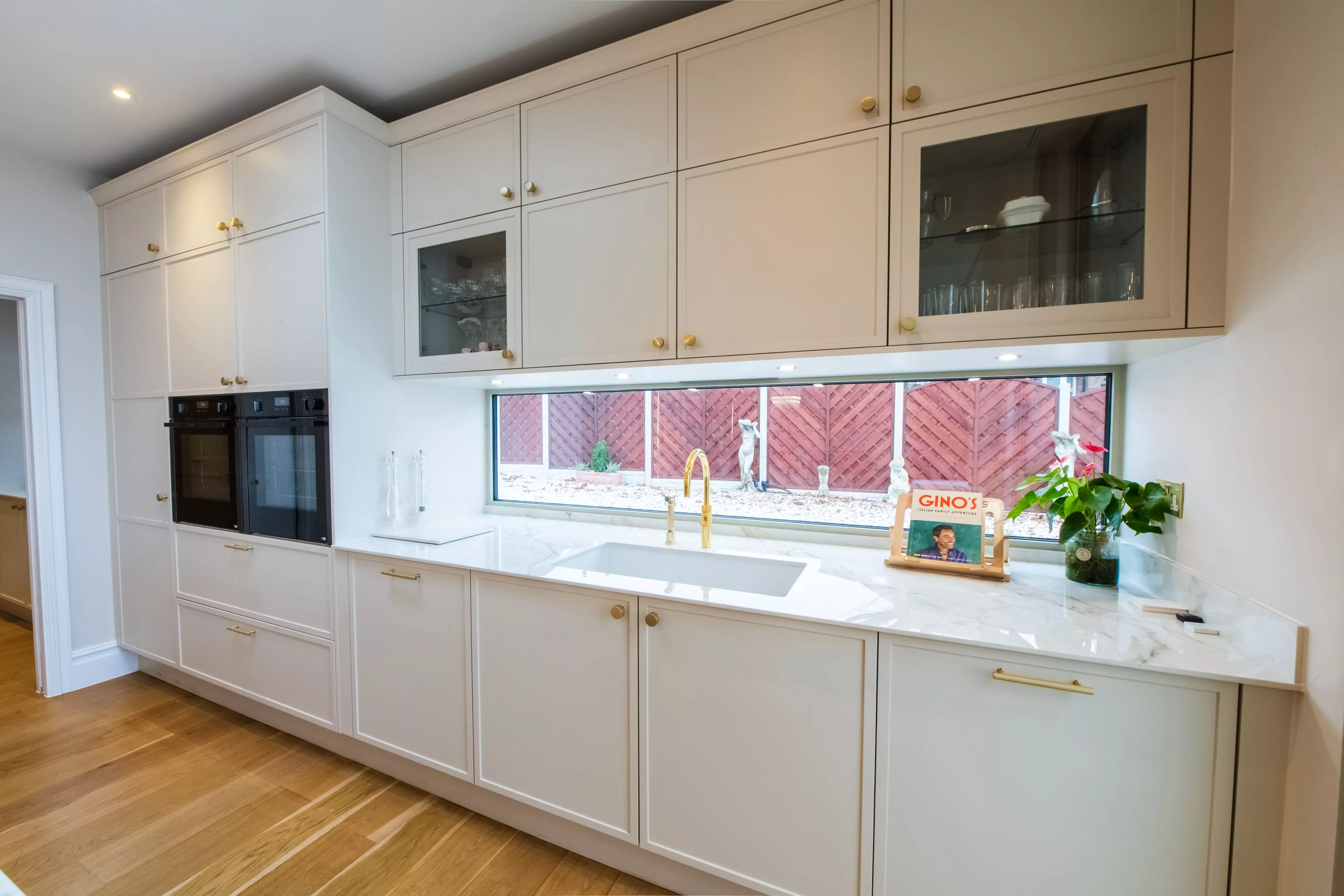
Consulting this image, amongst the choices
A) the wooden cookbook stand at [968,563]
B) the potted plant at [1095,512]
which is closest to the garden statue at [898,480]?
the wooden cookbook stand at [968,563]

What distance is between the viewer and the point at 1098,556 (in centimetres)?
136

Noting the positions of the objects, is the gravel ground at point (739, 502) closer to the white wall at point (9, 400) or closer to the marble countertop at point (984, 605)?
the marble countertop at point (984, 605)

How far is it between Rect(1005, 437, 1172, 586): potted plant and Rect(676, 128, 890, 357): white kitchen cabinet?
2.07ft

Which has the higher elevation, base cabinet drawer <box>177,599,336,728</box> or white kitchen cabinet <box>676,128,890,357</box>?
white kitchen cabinet <box>676,128,890,357</box>

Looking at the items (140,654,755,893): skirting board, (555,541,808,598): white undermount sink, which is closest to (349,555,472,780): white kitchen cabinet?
(140,654,755,893): skirting board

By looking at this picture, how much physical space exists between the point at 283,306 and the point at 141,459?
138 cm

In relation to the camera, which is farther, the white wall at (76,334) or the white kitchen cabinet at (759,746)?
the white wall at (76,334)

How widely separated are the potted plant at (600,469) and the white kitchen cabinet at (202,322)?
1.51 metres

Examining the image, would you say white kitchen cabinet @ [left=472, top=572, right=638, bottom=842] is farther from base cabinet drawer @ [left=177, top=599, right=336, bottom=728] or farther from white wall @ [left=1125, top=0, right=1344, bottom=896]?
white wall @ [left=1125, top=0, right=1344, bottom=896]

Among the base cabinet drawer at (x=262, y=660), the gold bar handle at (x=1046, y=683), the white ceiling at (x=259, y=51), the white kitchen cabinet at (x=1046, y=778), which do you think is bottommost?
the base cabinet drawer at (x=262, y=660)

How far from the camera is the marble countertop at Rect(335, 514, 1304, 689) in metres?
0.95

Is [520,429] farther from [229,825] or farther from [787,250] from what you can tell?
[229,825]

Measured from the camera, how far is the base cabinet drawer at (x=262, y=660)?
195cm

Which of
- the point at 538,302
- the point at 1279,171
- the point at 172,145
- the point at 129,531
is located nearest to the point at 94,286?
the point at 172,145
